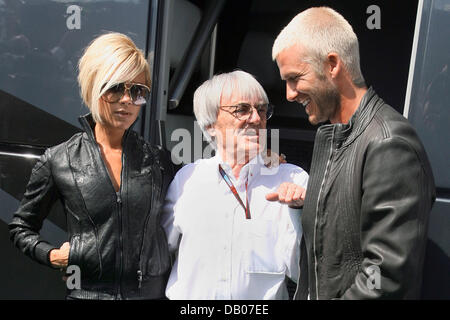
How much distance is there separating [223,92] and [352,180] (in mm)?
808

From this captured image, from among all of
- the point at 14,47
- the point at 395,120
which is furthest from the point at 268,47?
the point at 395,120

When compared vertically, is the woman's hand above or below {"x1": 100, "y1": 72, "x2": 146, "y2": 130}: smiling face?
below

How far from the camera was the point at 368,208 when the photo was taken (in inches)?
57.1

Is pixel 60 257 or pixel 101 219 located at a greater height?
pixel 101 219

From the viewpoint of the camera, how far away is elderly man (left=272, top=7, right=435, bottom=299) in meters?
1.41

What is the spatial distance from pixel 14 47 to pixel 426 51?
192 cm

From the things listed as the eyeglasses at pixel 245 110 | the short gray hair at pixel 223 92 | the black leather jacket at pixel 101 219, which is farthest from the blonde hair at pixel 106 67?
the eyeglasses at pixel 245 110

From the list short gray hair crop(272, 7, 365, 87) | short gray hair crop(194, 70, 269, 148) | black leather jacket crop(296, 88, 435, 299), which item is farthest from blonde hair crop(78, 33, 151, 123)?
black leather jacket crop(296, 88, 435, 299)

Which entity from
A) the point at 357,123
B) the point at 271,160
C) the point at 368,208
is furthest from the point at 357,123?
the point at 271,160

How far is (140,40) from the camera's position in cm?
241

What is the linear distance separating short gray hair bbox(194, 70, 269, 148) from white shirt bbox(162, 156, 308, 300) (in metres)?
0.24

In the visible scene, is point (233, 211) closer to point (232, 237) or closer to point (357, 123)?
point (232, 237)
